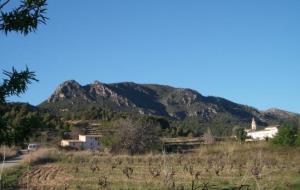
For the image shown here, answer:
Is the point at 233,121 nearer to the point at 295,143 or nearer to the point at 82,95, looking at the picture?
the point at 82,95

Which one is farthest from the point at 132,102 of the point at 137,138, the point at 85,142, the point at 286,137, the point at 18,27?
the point at 18,27

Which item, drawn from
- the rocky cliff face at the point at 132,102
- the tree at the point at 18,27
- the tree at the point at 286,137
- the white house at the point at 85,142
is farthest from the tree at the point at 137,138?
the rocky cliff face at the point at 132,102

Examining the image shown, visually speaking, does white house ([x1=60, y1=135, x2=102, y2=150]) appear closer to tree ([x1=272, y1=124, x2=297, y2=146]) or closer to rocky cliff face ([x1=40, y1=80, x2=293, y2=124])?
tree ([x1=272, y1=124, x2=297, y2=146])

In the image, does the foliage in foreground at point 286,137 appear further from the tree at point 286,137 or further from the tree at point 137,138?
the tree at point 137,138

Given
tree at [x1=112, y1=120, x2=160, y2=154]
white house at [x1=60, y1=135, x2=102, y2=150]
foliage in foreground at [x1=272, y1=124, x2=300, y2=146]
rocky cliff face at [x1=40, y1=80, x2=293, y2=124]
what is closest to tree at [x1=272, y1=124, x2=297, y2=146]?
foliage in foreground at [x1=272, y1=124, x2=300, y2=146]

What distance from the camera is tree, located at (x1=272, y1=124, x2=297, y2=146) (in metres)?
52.6

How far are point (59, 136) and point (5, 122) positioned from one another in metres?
80.5

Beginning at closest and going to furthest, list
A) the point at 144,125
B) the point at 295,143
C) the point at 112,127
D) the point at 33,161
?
the point at 33,161 → the point at 295,143 → the point at 144,125 → the point at 112,127

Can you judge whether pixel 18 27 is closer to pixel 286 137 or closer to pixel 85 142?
pixel 286 137

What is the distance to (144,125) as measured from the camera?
55969 millimetres

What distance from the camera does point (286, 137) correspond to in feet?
174

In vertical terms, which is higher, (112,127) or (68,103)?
(68,103)

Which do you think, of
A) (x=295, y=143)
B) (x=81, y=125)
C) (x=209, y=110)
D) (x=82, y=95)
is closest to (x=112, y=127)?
(x=295, y=143)

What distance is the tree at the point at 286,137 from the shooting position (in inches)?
2072
